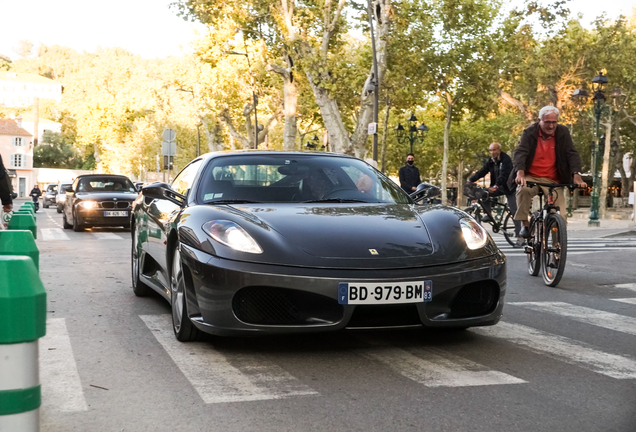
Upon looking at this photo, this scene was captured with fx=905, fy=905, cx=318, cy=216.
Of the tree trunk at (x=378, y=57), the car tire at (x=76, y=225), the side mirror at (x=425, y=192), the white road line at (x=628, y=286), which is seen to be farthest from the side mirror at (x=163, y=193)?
the tree trunk at (x=378, y=57)

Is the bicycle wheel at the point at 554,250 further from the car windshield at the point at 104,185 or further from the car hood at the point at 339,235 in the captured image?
the car windshield at the point at 104,185

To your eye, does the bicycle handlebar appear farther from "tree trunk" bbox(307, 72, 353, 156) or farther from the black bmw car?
"tree trunk" bbox(307, 72, 353, 156)

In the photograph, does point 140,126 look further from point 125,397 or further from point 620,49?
point 125,397

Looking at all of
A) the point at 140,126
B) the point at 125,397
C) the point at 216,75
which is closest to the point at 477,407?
the point at 125,397

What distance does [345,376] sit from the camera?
16.1 feet

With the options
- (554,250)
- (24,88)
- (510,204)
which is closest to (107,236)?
(510,204)

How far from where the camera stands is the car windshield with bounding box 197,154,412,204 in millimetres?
6637

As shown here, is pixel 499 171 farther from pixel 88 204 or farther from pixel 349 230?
pixel 88 204

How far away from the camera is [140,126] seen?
8856 cm

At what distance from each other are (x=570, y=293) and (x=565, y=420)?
5.30 metres

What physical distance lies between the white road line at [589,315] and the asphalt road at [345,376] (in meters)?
0.02

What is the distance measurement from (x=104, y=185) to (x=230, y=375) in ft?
63.2

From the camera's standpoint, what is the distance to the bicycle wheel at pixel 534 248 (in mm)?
10320

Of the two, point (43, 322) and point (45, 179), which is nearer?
point (43, 322)
